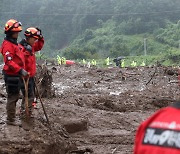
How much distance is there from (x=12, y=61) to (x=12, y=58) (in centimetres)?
10

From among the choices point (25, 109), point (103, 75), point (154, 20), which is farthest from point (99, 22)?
point (25, 109)

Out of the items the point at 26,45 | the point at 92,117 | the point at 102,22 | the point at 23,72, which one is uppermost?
the point at 26,45

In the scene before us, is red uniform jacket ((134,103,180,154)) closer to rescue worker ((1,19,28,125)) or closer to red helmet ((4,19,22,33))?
rescue worker ((1,19,28,125))

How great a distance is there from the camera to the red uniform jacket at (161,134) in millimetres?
2486

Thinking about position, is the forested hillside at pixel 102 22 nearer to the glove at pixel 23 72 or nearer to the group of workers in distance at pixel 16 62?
the group of workers in distance at pixel 16 62

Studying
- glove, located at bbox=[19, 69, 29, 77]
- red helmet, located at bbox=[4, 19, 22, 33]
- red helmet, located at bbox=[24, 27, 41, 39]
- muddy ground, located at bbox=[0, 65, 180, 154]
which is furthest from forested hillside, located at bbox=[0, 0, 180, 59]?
glove, located at bbox=[19, 69, 29, 77]

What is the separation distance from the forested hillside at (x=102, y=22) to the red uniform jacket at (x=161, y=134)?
176 feet

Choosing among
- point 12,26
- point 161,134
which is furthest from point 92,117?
point 161,134

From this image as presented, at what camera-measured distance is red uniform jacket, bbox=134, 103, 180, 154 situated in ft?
8.16

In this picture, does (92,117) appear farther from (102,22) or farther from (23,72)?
(102,22)

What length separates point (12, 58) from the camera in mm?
7160

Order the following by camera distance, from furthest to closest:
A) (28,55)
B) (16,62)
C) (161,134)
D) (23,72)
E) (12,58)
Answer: (28,55), (16,62), (12,58), (23,72), (161,134)

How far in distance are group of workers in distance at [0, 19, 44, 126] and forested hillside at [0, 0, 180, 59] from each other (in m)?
48.5

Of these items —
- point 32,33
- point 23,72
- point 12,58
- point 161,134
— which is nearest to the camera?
point 161,134
